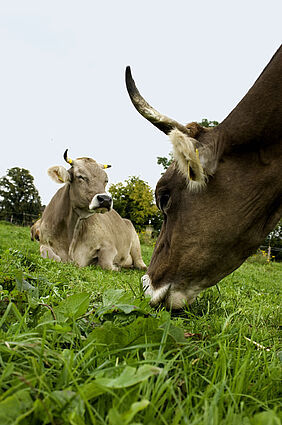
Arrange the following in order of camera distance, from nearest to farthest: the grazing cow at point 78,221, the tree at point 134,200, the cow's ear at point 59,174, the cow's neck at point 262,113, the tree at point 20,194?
the cow's neck at point 262,113, the grazing cow at point 78,221, the cow's ear at point 59,174, the tree at point 134,200, the tree at point 20,194

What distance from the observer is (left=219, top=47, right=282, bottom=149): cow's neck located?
2518 millimetres

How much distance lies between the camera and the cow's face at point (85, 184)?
699cm

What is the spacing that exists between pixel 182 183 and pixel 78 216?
489 centimetres

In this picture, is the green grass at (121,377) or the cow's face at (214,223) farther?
the cow's face at (214,223)

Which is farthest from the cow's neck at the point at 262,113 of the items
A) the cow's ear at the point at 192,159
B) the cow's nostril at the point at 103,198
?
the cow's nostril at the point at 103,198

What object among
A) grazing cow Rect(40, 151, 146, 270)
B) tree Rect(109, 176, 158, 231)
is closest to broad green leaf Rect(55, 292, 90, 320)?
grazing cow Rect(40, 151, 146, 270)

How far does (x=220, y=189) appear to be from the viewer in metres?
2.73

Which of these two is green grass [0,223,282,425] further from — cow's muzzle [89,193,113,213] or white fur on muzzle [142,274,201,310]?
cow's muzzle [89,193,113,213]

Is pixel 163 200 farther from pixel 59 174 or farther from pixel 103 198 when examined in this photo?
pixel 59 174

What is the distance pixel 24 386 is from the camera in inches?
37.2

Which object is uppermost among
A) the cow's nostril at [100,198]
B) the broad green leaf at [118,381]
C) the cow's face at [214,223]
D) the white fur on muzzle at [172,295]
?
the cow's nostril at [100,198]

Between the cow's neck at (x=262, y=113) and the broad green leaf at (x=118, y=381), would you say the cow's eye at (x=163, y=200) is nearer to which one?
the cow's neck at (x=262, y=113)

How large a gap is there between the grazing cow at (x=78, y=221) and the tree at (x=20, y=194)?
45536 millimetres

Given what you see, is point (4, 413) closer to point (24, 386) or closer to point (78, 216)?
point (24, 386)
